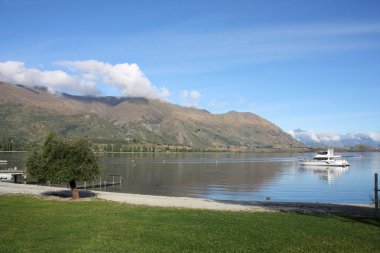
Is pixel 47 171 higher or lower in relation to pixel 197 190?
higher

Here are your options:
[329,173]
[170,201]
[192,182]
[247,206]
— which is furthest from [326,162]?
[247,206]

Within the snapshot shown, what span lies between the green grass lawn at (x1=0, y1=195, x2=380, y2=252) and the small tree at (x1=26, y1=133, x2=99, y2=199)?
52.4 ft

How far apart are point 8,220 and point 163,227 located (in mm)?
9275

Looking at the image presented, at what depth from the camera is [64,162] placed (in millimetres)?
44125

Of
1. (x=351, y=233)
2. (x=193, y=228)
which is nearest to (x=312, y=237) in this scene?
(x=351, y=233)

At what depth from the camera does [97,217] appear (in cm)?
2619

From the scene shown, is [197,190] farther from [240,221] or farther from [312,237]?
[312,237]

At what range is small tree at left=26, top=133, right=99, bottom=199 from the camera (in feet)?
144

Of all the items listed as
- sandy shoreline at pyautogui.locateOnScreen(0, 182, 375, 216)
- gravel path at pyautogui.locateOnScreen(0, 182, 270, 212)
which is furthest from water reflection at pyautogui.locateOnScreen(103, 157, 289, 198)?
sandy shoreline at pyautogui.locateOnScreen(0, 182, 375, 216)

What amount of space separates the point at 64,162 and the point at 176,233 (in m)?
27.2

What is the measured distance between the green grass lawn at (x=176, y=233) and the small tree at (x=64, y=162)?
16.0 metres

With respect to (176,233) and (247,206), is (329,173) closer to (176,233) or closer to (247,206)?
(247,206)

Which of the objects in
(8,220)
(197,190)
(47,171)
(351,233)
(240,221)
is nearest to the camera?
(351,233)

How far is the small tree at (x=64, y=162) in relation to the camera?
43.9m
